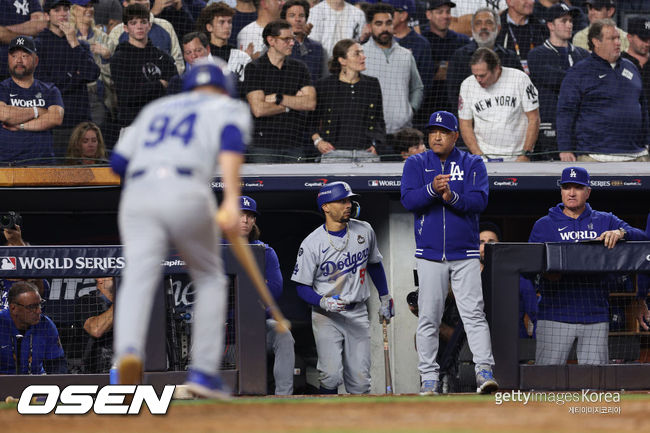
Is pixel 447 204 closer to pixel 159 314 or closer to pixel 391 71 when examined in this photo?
pixel 159 314

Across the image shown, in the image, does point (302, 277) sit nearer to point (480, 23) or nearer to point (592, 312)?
point (592, 312)

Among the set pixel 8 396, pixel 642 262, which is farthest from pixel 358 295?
pixel 8 396

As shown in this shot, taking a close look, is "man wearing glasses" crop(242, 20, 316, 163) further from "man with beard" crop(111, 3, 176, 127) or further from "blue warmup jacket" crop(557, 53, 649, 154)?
"blue warmup jacket" crop(557, 53, 649, 154)

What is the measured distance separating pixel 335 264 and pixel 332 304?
335 mm

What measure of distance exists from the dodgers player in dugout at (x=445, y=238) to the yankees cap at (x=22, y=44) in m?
3.94

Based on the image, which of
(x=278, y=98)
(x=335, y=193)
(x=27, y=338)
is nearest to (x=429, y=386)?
(x=335, y=193)

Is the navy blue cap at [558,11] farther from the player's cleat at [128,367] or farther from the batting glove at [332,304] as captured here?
the player's cleat at [128,367]

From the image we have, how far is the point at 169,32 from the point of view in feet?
→ 32.0

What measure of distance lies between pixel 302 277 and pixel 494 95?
3042 mm

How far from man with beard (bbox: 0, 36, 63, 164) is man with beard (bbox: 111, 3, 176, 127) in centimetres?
60

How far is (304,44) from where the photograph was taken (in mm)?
9805

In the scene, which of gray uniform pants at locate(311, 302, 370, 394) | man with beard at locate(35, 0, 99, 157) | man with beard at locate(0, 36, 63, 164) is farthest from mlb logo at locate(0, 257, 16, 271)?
man with beard at locate(35, 0, 99, 157)

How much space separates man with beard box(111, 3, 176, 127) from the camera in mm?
9352

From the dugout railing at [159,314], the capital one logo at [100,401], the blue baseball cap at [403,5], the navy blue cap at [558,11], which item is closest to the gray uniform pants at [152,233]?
the capital one logo at [100,401]
